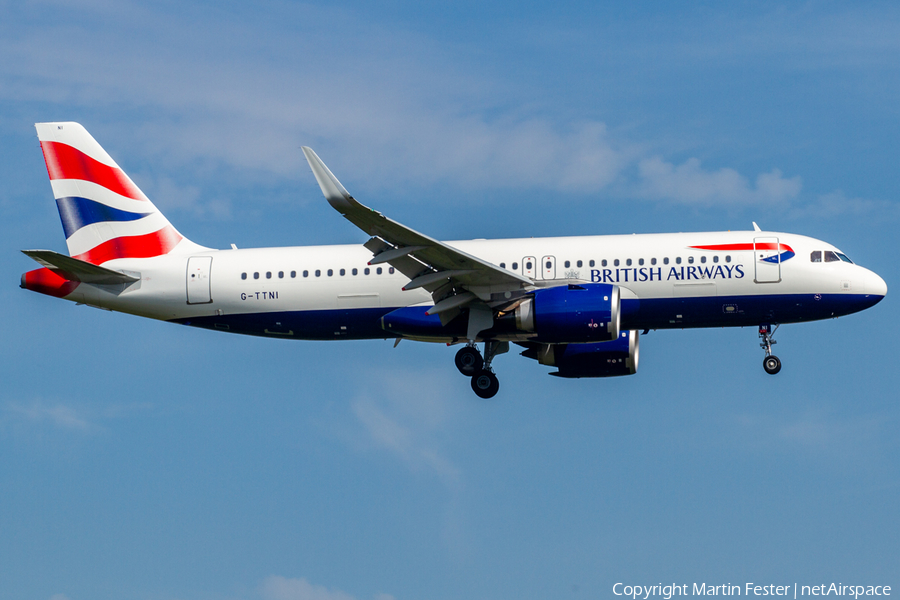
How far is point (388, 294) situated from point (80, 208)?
11.8m

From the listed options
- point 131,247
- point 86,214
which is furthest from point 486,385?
point 86,214

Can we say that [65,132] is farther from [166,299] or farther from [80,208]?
[166,299]

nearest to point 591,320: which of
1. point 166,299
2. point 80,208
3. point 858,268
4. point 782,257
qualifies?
point 782,257

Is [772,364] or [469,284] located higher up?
[469,284]

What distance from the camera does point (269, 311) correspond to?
118ft

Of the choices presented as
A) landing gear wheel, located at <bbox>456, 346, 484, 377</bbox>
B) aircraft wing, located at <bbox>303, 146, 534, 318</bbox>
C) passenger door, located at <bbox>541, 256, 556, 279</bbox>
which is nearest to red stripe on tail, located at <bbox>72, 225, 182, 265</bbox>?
aircraft wing, located at <bbox>303, 146, 534, 318</bbox>

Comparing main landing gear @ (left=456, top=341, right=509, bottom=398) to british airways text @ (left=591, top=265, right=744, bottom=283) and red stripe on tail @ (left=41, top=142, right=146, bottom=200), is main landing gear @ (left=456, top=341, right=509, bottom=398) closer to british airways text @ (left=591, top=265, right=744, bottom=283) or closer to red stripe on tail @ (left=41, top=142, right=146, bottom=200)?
british airways text @ (left=591, top=265, right=744, bottom=283)

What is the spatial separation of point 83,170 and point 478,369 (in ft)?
51.5

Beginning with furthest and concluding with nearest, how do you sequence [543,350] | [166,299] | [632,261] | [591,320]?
[543,350], [166,299], [632,261], [591,320]

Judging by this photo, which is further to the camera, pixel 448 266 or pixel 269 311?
pixel 269 311

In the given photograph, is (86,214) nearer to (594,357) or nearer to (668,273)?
(594,357)

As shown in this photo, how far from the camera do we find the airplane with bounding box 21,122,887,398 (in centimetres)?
3262

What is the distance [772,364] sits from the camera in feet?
115

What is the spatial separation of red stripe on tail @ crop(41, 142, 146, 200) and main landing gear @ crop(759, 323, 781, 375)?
71.0ft
